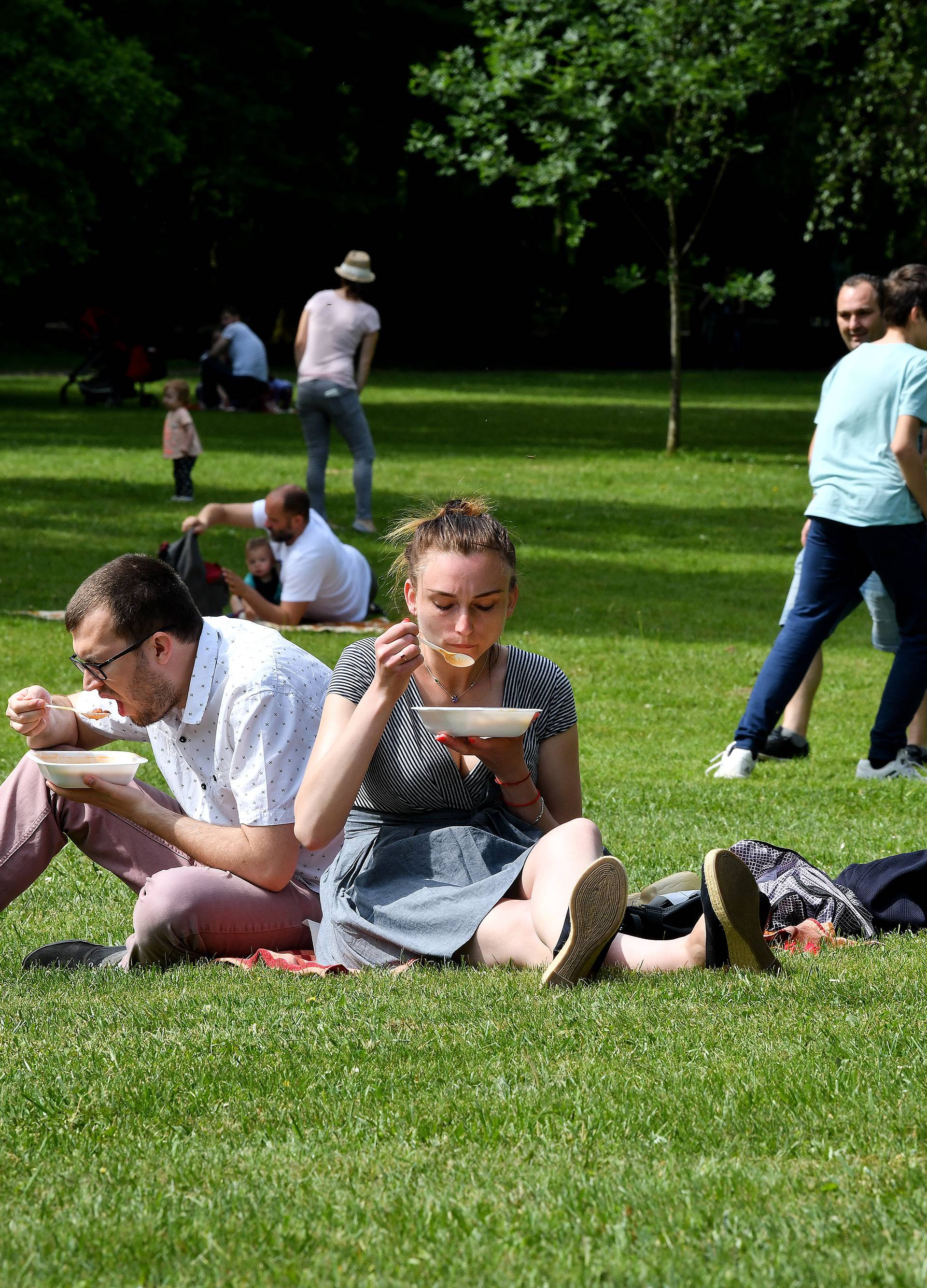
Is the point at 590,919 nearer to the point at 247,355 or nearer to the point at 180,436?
the point at 180,436

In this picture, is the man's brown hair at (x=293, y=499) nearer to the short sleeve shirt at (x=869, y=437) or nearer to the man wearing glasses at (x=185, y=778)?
the short sleeve shirt at (x=869, y=437)

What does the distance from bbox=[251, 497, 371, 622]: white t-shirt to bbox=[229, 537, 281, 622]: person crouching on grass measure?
0.22ft

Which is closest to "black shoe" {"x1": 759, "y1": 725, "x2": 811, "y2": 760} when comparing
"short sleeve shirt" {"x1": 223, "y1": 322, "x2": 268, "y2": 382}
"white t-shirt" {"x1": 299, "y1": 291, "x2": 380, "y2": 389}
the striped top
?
the striped top

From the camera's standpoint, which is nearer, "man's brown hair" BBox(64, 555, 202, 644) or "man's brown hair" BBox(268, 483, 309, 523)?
"man's brown hair" BBox(64, 555, 202, 644)

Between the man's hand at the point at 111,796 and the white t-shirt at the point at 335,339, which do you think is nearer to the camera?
the man's hand at the point at 111,796

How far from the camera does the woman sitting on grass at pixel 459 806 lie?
4.09 metres

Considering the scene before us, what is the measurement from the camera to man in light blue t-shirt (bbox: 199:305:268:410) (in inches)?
1141

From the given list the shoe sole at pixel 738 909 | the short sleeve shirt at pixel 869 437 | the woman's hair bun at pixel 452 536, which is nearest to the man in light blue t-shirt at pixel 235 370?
the short sleeve shirt at pixel 869 437

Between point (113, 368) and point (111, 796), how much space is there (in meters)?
26.3

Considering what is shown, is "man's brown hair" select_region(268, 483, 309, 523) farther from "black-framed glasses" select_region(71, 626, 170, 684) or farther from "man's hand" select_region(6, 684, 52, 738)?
"black-framed glasses" select_region(71, 626, 170, 684)

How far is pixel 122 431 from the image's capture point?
24500mm

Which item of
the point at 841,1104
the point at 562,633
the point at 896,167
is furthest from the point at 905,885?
the point at 896,167

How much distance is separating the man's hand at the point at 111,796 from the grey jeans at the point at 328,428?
10.8 meters

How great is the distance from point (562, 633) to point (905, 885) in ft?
21.7
